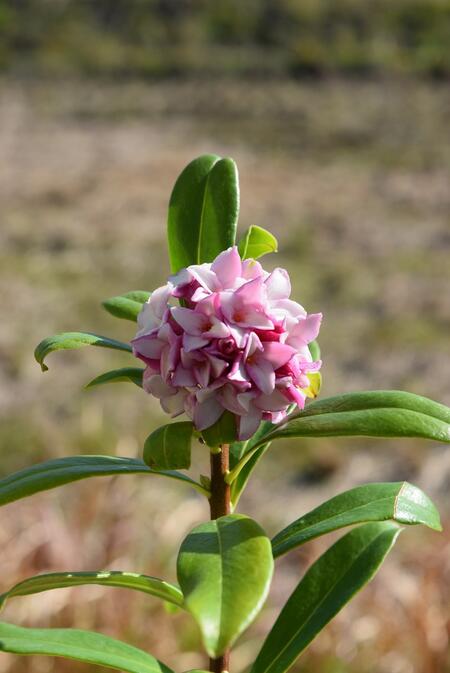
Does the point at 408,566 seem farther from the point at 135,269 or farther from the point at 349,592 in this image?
the point at 135,269

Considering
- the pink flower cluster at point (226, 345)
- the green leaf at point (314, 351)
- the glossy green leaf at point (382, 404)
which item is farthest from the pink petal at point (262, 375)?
the green leaf at point (314, 351)

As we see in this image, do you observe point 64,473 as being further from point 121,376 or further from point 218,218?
point 218,218

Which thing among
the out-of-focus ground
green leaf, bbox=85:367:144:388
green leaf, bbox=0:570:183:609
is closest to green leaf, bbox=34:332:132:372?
green leaf, bbox=85:367:144:388

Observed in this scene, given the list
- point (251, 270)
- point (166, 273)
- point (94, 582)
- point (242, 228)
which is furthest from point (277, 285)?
point (242, 228)

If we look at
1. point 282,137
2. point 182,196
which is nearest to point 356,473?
point 182,196

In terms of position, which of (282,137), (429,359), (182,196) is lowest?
(429,359)
